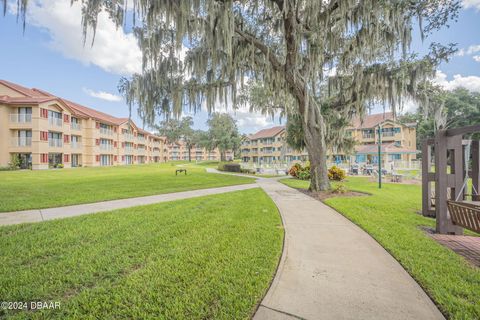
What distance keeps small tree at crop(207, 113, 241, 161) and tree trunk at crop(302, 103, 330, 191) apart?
1610 inches

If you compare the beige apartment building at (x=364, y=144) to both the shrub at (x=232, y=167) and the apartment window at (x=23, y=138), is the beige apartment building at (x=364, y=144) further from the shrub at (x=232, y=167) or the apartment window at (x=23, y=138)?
the apartment window at (x=23, y=138)

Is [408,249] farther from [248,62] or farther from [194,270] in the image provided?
[248,62]

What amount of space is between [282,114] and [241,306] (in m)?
12.3

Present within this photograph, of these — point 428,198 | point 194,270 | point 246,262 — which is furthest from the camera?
point 428,198

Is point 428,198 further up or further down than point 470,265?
further up

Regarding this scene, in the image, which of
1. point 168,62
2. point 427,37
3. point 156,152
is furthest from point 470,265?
point 156,152

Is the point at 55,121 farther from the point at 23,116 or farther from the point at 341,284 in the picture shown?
the point at 341,284

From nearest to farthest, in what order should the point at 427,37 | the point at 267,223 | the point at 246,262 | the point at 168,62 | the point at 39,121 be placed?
1. the point at 246,262
2. the point at 267,223
3. the point at 427,37
4. the point at 168,62
5. the point at 39,121

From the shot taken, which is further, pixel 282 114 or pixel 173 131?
pixel 173 131

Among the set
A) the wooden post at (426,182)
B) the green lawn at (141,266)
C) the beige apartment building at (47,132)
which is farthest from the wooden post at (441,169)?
the beige apartment building at (47,132)

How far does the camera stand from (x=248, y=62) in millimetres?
8703

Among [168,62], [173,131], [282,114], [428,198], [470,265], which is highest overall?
[173,131]

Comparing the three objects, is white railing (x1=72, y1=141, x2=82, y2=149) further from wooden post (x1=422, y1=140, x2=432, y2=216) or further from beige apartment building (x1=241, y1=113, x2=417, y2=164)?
wooden post (x1=422, y1=140, x2=432, y2=216)

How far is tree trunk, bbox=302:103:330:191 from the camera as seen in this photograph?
9141 mm
